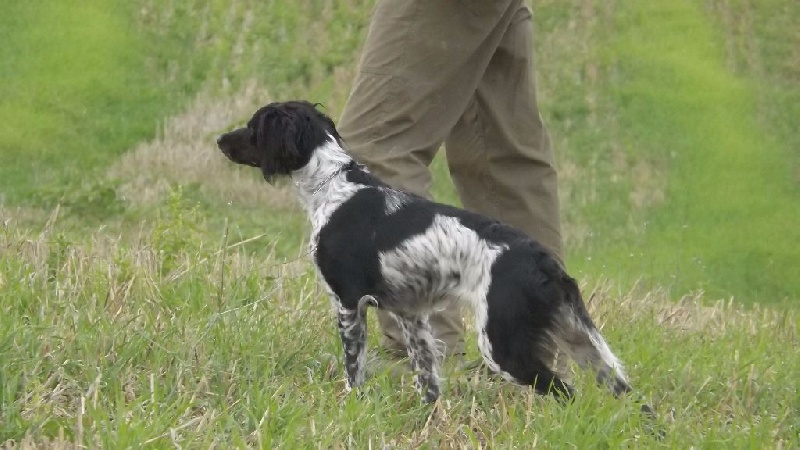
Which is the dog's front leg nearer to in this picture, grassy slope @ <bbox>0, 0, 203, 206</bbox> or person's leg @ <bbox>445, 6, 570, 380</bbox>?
person's leg @ <bbox>445, 6, 570, 380</bbox>

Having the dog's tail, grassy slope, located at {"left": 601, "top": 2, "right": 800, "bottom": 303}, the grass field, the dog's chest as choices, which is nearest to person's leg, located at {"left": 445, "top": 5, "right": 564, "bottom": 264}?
the grass field

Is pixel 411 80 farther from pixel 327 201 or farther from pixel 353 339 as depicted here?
pixel 353 339

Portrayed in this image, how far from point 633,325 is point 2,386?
129 inches

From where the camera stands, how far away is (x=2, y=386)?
3.82 metres

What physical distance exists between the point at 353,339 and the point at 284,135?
0.80 meters

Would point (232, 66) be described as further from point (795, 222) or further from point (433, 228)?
point (433, 228)

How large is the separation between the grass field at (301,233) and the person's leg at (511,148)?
26.6 inches

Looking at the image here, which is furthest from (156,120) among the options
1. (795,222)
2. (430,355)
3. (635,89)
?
(430,355)

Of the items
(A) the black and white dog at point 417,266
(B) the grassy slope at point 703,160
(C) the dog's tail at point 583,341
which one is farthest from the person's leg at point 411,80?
(B) the grassy slope at point 703,160

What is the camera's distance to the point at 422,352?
A: 4.50 m

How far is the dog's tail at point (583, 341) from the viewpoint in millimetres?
4051

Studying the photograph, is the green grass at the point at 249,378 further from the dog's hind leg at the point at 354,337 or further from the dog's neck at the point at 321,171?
the dog's neck at the point at 321,171

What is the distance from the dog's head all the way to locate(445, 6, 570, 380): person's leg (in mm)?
840

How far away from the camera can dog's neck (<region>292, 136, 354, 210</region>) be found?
4.46 metres
